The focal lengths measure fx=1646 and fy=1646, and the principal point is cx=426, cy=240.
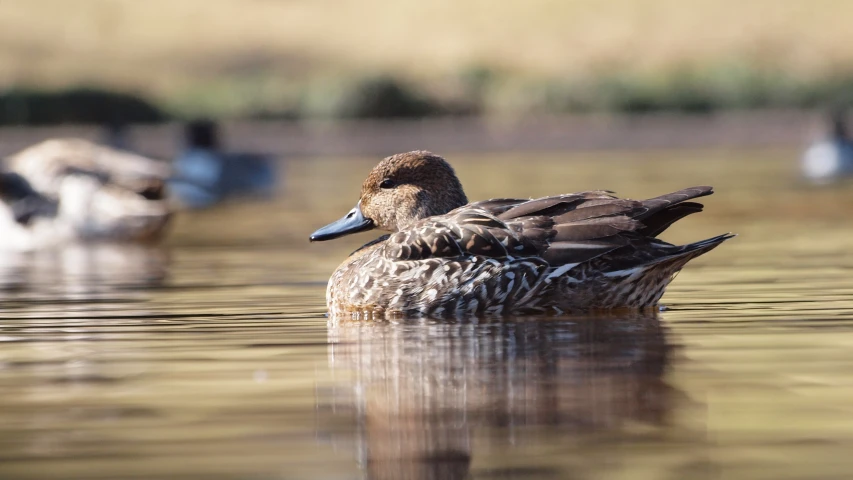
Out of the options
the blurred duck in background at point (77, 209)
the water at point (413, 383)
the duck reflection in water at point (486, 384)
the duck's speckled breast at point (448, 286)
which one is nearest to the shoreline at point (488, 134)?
the blurred duck in background at point (77, 209)

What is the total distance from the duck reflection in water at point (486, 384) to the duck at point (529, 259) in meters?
0.19

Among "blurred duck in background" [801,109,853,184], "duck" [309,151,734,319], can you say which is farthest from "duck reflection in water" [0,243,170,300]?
"blurred duck in background" [801,109,853,184]

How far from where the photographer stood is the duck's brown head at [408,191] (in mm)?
10484

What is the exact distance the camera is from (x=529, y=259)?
9.19m

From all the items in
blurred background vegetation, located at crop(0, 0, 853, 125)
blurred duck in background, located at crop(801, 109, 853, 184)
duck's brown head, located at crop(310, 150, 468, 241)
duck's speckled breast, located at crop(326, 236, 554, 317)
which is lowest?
duck's speckled breast, located at crop(326, 236, 554, 317)

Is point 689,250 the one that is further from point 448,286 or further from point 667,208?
point 448,286

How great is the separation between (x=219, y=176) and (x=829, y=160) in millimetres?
10481

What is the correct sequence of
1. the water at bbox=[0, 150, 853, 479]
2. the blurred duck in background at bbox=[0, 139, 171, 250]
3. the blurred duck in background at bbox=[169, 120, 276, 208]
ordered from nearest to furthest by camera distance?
the water at bbox=[0, 150, 853, 479] → the blurred duck in background at bbox=[0, 139, 171, 250] → the blurred duck in background at bbox=[169, 120, 276, 208]

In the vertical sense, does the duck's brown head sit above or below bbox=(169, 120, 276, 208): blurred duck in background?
below

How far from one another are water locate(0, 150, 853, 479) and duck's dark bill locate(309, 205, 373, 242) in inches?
17.5

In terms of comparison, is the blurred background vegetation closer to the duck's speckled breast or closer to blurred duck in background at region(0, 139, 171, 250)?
blurred duck in background at region(0, 139, 171, 250)

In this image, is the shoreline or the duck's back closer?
the duck's back

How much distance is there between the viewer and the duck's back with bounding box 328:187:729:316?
9141 mm

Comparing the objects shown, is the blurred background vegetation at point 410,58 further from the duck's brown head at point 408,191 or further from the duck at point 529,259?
the duck at point 529,259
